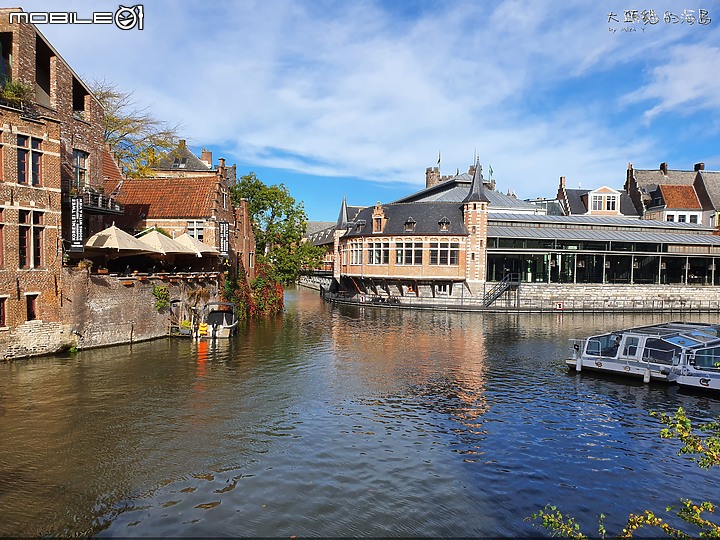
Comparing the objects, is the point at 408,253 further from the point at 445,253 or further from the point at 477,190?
the point at 477,190

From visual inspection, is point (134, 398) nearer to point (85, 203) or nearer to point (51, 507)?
point (51, 507)

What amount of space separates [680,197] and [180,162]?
6279cm

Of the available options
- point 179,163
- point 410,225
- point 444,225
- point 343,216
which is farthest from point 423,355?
point 343,216

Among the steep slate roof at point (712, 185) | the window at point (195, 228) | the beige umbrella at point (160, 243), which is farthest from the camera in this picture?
the steep slate roof at point (712, 185)

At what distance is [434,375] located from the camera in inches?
950

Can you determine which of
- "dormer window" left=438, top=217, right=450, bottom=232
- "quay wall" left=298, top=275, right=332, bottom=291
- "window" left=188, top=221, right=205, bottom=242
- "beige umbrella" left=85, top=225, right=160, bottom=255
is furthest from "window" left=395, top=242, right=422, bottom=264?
"beige umbrella" left=85, top=225, right=160, bottom=255

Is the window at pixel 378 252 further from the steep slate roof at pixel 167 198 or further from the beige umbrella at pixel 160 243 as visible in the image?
the beige umbrella at pixel 160 243

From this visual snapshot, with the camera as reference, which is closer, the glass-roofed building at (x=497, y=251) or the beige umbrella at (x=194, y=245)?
the beige umbrella at (x=194, y=245)

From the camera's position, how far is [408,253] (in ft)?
177

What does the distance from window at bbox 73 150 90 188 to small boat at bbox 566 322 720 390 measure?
92.3ft

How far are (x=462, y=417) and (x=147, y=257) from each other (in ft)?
83.8

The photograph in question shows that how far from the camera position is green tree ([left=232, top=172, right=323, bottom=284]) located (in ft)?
164

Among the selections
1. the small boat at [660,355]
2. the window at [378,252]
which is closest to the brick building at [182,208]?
the window at [378,252]

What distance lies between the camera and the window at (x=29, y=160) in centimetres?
2359
